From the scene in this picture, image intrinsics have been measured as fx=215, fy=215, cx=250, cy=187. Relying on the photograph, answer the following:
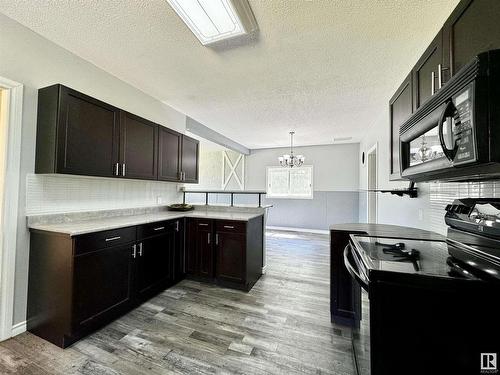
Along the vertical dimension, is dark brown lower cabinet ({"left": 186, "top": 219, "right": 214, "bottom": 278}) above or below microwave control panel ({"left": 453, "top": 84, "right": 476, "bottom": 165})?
below

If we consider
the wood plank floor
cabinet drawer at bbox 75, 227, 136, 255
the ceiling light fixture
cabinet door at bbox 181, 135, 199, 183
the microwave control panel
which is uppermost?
the ceiling light fixture

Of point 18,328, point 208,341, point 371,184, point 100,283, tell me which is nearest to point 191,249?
point 100,283

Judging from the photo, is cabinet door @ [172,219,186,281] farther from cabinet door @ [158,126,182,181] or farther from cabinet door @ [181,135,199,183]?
cabinet door @ [181,135,199,183]

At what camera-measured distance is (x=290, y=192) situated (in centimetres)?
696

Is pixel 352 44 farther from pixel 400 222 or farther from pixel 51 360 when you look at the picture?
pixel 51 360

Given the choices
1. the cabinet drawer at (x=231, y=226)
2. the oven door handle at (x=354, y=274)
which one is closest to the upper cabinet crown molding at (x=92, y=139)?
the cabinet drawer at (x=231, y=226)

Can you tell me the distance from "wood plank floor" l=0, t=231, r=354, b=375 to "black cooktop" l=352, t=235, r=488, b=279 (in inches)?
39.2

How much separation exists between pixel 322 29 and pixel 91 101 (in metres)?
2.27

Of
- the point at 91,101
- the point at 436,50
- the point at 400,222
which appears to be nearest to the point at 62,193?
the point at 91,101

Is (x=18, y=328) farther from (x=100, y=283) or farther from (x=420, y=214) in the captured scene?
(x=420, y=214)

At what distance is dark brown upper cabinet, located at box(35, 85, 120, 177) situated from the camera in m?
1.87

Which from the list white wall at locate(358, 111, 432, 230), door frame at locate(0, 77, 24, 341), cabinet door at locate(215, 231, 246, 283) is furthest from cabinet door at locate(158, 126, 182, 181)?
white wall at locate(358, 111, 432, 230)

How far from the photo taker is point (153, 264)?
8.29ft

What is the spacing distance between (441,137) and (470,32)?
0.67m
